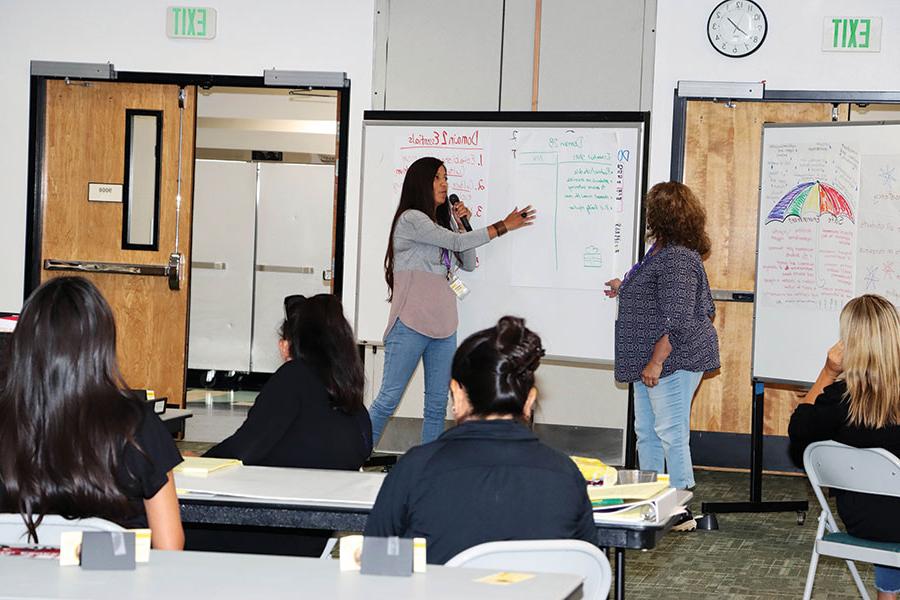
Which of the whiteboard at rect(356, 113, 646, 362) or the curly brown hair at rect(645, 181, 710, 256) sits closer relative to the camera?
the curly brown hair at rect(645, 181, 710, 256)

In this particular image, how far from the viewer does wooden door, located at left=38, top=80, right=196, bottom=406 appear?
22.4 feet

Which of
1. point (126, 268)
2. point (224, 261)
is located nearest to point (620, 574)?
point (126, 268)

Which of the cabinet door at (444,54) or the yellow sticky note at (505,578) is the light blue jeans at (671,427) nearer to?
the cabinet door at (444,54)

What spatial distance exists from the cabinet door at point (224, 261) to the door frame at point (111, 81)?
237 cm

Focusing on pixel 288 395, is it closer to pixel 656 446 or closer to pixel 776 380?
pixel 656 446

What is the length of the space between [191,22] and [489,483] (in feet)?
17.2

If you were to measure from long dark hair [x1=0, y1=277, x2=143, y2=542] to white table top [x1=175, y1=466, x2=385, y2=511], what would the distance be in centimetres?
33

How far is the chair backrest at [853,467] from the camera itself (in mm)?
3143

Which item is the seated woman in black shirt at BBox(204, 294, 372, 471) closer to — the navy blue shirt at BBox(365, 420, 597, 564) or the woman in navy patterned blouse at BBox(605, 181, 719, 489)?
the navy blue shirt at BBox(365, 420, 597, 564)

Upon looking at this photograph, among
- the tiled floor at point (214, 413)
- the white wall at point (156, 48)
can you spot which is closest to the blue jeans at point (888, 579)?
the white wall at point (156, 48)

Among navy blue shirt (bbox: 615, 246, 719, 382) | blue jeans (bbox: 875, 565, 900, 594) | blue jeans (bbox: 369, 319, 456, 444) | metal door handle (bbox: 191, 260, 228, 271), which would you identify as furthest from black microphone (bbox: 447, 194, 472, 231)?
metal door handle (bbox: 191, 260, 228, 271)

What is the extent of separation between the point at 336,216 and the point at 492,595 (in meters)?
5.19

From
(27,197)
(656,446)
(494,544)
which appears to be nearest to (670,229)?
(656,446)

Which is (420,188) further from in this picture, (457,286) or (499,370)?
(499,370)
